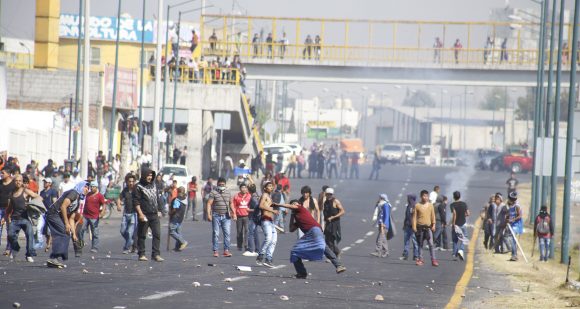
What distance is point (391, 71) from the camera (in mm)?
64500

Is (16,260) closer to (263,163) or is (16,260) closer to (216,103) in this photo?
(216,103)

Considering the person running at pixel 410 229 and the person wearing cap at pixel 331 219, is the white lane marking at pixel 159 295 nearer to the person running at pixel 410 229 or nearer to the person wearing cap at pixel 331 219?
the person wearing cap at pixel 331 219

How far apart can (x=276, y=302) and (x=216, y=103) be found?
1927 inches

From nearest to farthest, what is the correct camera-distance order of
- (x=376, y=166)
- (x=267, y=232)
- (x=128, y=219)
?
(x=267, y=232) → (x=128, y=219) → (x=376, y=166)

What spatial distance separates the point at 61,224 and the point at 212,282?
3.19 m

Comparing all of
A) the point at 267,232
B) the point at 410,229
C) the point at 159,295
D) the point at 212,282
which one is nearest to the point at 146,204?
the point at 267,232

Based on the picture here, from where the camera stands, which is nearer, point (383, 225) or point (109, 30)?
point (383, 225)

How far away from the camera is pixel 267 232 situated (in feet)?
77.0

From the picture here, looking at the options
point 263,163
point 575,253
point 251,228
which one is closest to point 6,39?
point 263,163

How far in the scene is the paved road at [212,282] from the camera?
15.7m

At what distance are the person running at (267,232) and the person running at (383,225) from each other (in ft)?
17.3

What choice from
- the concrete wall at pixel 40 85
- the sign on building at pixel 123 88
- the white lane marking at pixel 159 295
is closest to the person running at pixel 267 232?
the white lane marking at pixel 159 295

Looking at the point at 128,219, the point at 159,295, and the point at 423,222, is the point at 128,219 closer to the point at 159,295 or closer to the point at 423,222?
the point at 423,222

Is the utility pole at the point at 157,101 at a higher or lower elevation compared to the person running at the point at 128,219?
higher
